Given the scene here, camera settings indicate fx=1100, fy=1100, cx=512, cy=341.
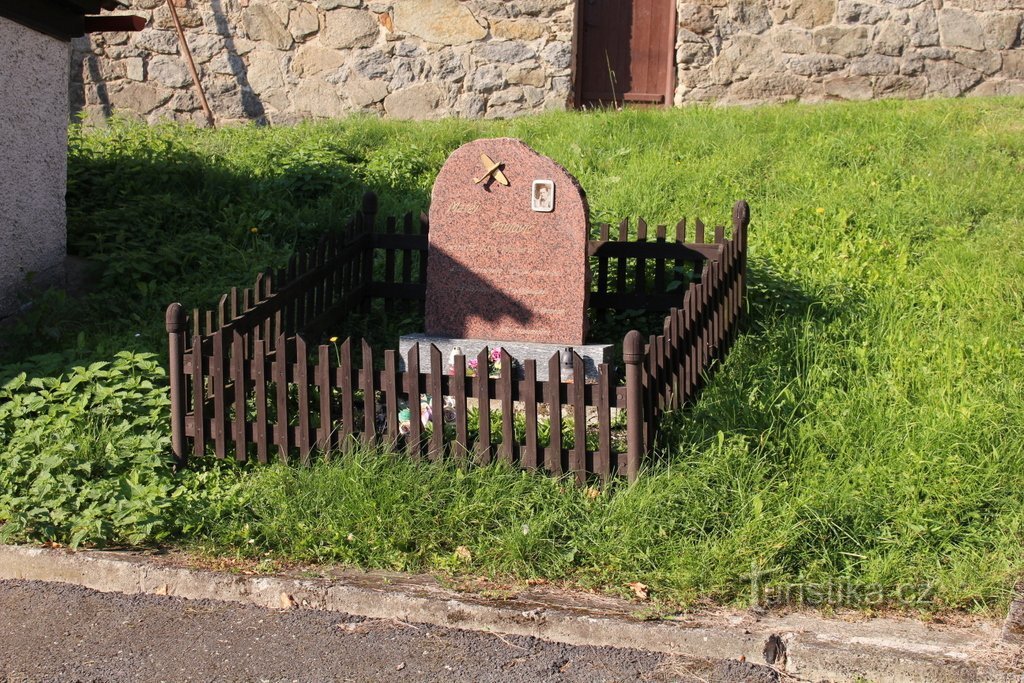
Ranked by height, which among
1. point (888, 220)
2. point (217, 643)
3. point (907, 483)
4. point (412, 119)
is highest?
point (412, 119)

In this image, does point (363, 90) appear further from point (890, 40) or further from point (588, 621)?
point (588, 621)

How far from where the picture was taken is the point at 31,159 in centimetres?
702

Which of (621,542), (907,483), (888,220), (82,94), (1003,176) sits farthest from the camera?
(82,94)

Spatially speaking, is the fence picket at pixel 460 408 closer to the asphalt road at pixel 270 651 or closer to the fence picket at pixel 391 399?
the fence picket at pixel 391 399

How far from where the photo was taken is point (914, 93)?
462 inches

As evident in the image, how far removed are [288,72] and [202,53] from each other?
919 millimetres

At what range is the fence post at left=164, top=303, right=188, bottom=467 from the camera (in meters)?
4.94

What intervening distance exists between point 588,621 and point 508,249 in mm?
2653

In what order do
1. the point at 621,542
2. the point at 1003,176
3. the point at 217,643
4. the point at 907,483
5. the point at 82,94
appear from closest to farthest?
the point at 217,643
the point at 621,542
the point at 907,483
the point at 1003,176
the point at 82,94

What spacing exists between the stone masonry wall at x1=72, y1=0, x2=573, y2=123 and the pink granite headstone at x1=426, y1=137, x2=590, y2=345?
5.79 meters

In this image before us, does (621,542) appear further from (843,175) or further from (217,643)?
(843,175)

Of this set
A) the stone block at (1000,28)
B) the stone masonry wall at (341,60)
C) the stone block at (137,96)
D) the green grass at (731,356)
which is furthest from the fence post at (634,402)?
the stone block at (1000,28)

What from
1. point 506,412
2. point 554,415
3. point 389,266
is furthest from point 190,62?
point 554,415

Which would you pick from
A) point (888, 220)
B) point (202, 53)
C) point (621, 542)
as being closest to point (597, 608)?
point (621, 542)
